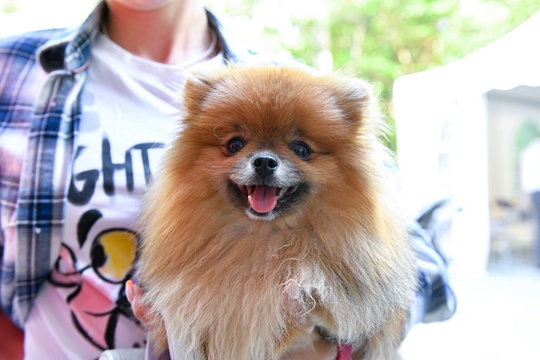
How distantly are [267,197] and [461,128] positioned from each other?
1103 mm

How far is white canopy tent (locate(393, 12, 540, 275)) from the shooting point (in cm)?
140

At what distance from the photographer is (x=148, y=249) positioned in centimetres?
117

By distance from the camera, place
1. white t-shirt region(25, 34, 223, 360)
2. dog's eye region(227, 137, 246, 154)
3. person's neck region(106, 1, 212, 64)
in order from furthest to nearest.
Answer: person's neck region(106, 1, 212, 64) < white t-shirt region(25, 34, 223, 360) < dog's eye region(227, 137, 246, 154)

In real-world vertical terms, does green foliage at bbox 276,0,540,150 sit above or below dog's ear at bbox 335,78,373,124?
above

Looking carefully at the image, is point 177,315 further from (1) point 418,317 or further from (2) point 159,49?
(2) point 159,49

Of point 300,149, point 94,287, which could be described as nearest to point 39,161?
point 94,287

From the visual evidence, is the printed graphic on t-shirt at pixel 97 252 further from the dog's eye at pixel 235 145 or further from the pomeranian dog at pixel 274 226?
the dog's eye at pixel 235 145

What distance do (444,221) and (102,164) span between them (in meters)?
1.05

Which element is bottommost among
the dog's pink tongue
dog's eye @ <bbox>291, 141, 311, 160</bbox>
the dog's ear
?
the dog's pink tongue

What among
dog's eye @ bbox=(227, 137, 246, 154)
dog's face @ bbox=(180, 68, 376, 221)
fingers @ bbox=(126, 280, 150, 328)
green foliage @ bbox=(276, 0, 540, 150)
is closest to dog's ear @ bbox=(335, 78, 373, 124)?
dog's face @ bbox=(180, 68, 376, 221)

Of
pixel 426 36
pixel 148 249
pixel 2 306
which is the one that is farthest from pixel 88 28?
pixel 426 36

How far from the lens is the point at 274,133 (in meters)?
1.06

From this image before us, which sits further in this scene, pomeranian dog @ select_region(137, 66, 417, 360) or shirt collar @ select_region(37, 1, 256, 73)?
shirt collar @ select_region(37, 1, 256, 73)

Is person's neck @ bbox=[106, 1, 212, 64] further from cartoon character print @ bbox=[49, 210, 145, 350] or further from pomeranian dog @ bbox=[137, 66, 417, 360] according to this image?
cartoon character print @ bbox=[49, 210, 145, 350]
